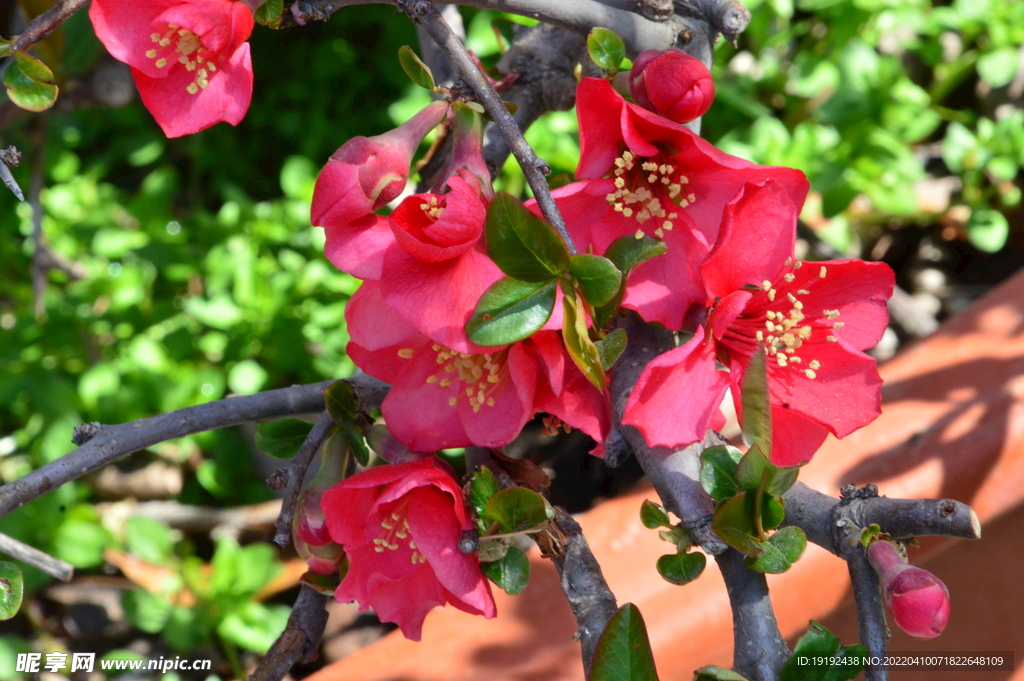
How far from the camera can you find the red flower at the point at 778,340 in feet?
2.03

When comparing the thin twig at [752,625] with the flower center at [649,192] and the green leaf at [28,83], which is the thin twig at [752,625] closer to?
the flower center at [649,192]

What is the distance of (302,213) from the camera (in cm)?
163

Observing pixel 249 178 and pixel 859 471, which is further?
pixel 249 178

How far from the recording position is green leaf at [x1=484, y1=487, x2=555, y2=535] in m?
0.62

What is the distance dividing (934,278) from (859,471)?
39.7 inches

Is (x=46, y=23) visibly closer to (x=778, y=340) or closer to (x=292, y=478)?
(x=292, y=478)

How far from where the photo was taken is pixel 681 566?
0.66m

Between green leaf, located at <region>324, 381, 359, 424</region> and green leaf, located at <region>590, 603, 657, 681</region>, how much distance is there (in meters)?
0.32

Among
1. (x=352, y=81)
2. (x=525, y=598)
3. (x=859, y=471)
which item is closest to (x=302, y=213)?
(x=352, y=81)

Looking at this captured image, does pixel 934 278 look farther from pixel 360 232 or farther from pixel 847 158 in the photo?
pixel 360 232

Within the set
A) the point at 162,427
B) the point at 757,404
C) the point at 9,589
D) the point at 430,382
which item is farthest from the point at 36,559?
the point at 757,404

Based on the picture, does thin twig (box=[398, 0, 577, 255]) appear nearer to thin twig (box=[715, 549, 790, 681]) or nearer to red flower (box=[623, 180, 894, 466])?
red flower (box=[623, 180, 894, 466])

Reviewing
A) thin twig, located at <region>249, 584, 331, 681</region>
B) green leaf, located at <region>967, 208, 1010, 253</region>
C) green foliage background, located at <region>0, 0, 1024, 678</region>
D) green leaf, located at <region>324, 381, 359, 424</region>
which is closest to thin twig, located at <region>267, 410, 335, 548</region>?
green leaf, located at <region>324, 381, 359, 424</region>

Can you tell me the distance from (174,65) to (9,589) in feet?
1.48
